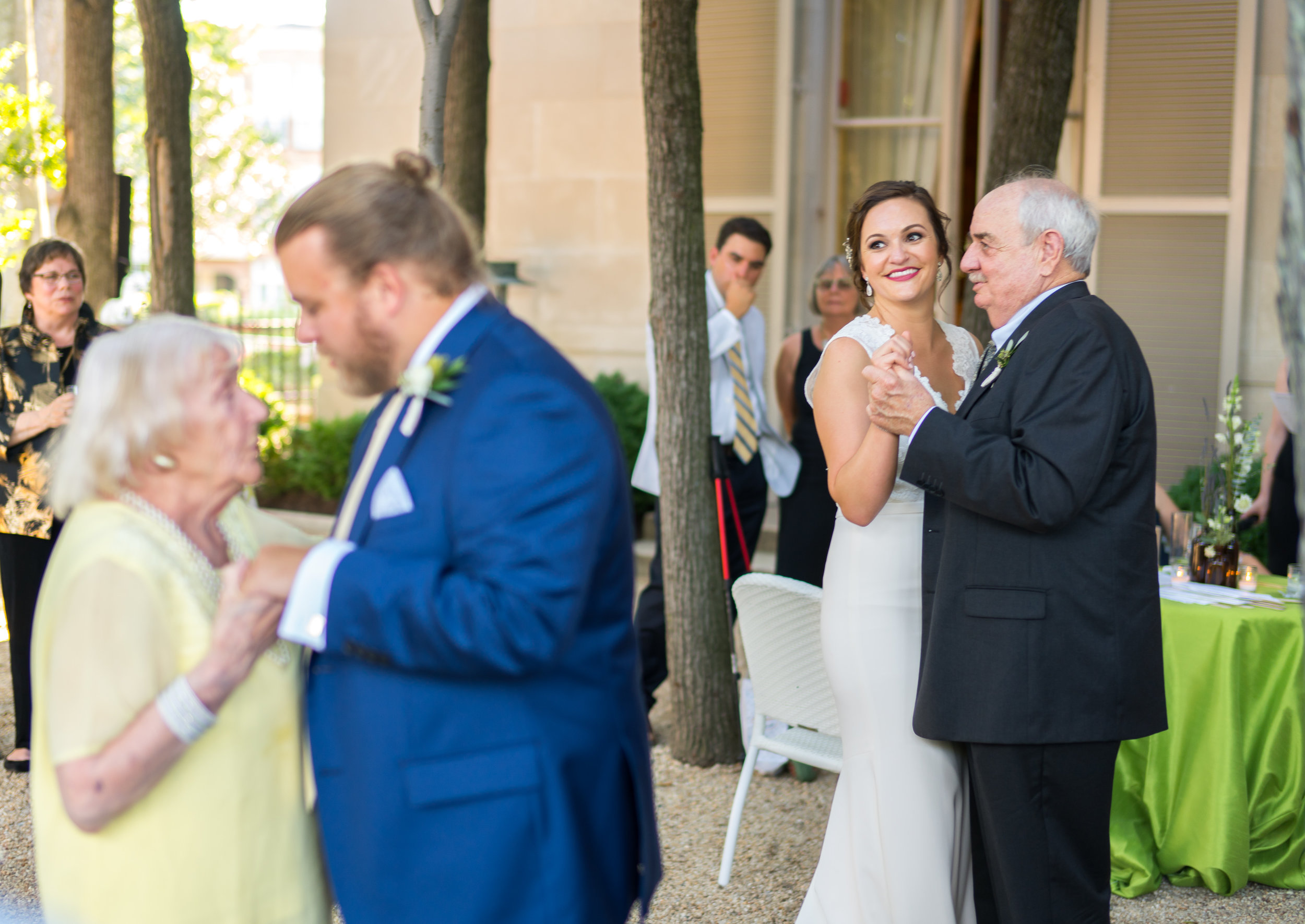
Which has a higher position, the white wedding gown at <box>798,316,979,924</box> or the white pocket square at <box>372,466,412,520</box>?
the white pocket square at <box>372,466,412,520</box>

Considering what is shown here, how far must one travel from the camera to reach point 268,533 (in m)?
2.03

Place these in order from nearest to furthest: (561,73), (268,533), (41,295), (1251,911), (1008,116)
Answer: (268,533) → (1251,911) → (41,295) → (1008,116) → (561,73)

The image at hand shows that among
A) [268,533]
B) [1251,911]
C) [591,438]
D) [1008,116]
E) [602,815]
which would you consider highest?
A: [1008,116]

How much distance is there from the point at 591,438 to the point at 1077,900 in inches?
66.0

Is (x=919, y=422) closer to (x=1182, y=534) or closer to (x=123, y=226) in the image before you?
(x=1182, y=534)

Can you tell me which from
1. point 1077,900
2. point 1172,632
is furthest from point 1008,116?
point 1077,900

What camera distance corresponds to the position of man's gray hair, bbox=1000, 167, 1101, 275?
2.66 metres

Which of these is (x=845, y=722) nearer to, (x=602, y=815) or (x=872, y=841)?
(x=872, y=841)

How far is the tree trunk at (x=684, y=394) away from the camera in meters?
4.73

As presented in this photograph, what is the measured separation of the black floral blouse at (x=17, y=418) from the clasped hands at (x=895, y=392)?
3416 millimetres

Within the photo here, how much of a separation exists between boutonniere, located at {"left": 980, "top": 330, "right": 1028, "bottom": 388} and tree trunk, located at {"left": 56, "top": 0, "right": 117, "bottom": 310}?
595 cm

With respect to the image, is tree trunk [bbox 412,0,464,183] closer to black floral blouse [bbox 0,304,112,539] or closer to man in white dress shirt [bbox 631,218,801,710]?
man in white dress shirt [bbox 631,218,801,710]

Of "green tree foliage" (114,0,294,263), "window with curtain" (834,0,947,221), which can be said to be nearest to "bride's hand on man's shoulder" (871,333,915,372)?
"window with curtain" (834,0,947,221)

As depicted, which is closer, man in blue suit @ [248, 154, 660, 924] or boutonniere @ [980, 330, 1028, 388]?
man in blue suit @ [248, 154, 660, 924]
